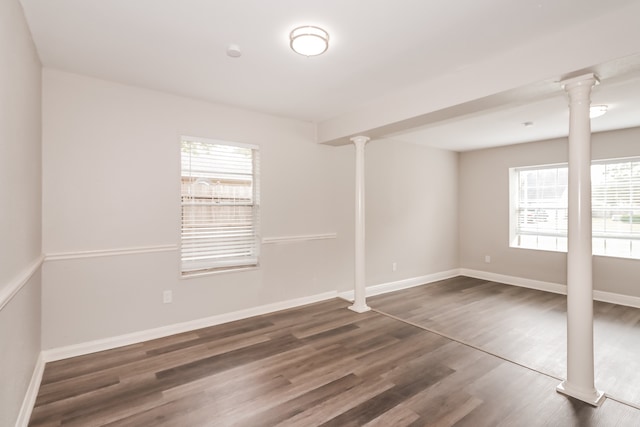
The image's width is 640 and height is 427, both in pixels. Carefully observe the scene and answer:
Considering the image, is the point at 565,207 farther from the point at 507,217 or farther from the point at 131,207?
the point at 131,207

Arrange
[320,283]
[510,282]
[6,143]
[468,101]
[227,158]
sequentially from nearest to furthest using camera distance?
[6,143] < [468,101] < [227,158] < [320,283] < [510,282]

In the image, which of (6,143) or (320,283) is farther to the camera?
(320,283)

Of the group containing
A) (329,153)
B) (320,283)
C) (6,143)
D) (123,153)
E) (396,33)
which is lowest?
(320,283)

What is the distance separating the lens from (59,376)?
8.16ft

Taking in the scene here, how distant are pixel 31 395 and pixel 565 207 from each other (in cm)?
684

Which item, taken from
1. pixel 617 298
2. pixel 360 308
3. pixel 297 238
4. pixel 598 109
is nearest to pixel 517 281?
pixel 617 298

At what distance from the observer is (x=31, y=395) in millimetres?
2137

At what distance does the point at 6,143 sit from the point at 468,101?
314cm

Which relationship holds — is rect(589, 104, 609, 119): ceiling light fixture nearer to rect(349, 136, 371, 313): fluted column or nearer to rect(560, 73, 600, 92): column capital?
rect(560, 73, 600, 92): column capital

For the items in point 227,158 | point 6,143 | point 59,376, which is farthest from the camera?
point 227,158

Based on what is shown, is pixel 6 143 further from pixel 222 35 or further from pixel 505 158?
pixel 505 158

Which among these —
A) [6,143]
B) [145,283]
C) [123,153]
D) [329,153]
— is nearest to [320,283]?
[329,153]

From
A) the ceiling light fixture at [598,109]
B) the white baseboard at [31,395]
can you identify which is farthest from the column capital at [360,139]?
the white baseboard at [31,395]

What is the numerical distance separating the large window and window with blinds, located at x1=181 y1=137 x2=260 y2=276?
473 cm
